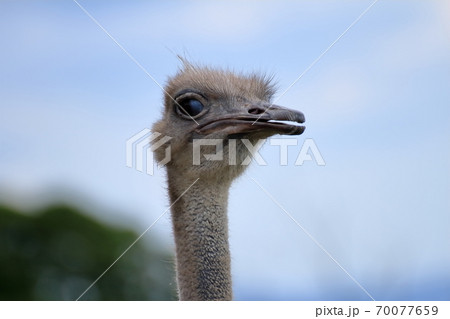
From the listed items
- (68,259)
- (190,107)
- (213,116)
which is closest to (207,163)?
(213,116)

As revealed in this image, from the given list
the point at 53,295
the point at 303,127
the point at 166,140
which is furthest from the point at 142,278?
the point at 303,127

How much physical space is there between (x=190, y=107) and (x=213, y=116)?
7.8 inches

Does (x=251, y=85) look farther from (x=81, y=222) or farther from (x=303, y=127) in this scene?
(x=81, y=222)

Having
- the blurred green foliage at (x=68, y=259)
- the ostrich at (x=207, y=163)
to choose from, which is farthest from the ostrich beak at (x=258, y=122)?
the blurred green foliage at (x=68, y=259)

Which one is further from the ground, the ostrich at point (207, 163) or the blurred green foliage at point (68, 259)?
the blurred green foliage at point (68, 259)

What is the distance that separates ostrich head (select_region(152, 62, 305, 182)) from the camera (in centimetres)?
439

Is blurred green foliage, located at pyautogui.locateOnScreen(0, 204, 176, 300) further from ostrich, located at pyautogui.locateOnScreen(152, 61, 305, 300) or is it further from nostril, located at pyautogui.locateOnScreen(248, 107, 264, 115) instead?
nostril, located at pyautogui.locateOnScreen(248, 107, 264, 115)

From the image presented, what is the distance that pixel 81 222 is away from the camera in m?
13.9

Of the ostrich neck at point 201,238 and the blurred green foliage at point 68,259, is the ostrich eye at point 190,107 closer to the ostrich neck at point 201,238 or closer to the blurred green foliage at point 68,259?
the ostrich neck at point 201,238

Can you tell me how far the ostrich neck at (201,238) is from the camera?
4273mm

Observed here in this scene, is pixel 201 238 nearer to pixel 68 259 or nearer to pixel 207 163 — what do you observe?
pixel 207 163

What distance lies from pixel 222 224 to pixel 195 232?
6.1 inches
